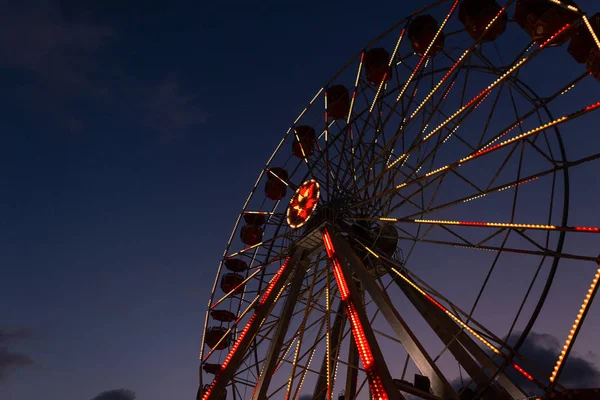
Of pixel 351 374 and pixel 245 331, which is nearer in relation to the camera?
pixel 245 331

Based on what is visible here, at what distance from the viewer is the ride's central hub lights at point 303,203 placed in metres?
13.1

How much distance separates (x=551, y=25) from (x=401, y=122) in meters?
3.94

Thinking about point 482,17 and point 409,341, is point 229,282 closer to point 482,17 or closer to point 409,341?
point 409,341

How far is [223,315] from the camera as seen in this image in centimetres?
1725

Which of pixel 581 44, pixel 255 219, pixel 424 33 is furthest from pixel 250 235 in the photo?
pixel 581 44

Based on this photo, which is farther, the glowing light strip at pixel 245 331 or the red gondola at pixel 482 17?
the glowing light strip at pixel 245 331

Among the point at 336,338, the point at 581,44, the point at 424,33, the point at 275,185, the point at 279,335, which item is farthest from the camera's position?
the point at 275,185

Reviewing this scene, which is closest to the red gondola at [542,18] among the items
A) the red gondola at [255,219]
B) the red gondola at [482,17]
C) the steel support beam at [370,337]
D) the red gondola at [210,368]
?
the red gondola at [482,17]

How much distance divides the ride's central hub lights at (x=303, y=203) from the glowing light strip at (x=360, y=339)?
1651 mm

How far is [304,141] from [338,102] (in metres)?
1.69

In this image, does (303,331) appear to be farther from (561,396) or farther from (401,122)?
(561,396)

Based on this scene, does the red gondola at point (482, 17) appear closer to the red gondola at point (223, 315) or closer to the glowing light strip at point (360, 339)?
the glowing light strip at point (360, 339)

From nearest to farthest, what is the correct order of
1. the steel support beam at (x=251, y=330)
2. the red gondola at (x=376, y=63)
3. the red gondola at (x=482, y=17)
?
the red gondola at (x=482, y=17) → the steel support beam at (x=251, y=330) → the red gondola at (x=376, y=63)

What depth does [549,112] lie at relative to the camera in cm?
1035
